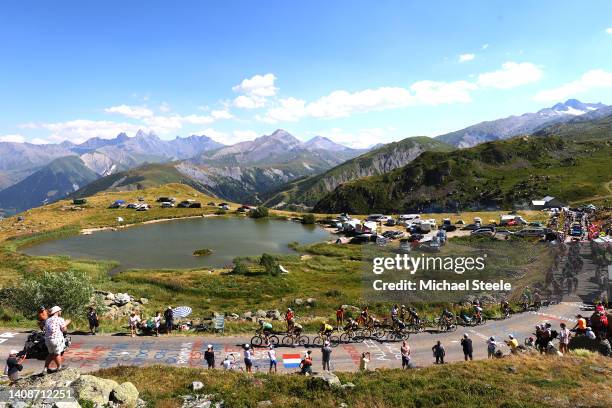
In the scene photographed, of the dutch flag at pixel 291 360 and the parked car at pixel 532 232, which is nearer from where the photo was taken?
the dutch flag at pixel 291 360

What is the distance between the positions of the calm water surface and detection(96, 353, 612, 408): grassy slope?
64.6 metres

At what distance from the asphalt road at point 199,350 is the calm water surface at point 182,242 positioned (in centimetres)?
5207

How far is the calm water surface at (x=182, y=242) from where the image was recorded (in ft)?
299

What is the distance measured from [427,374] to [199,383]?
45.0 ft

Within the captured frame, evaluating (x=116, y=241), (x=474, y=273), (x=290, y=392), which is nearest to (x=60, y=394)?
(x=290, y=392)

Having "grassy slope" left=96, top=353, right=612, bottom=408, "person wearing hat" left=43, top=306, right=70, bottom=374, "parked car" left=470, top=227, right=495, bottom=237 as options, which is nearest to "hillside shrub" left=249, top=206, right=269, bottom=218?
"parked car" left=470, top=227, right=495, bottom=237

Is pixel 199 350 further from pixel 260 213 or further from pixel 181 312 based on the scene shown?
pixel 260 213

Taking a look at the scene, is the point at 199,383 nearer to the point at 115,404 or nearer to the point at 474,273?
the point at 115,404

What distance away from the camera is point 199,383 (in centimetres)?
2181

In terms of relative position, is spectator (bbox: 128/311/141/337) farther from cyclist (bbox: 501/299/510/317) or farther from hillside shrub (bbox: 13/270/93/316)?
cyclist (bbox: 501/299/510/317)

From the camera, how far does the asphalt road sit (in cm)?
2923

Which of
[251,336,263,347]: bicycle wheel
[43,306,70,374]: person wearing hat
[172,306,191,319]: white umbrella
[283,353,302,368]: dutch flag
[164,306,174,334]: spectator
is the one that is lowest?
[283,353,302,368]: dutch flag

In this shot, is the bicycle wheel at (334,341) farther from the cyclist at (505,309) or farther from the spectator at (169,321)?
the cyclist at (505,309)

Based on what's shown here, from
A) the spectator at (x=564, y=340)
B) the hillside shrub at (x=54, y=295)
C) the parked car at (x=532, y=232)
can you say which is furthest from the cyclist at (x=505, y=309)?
the parked car at (x=532, y=232)
